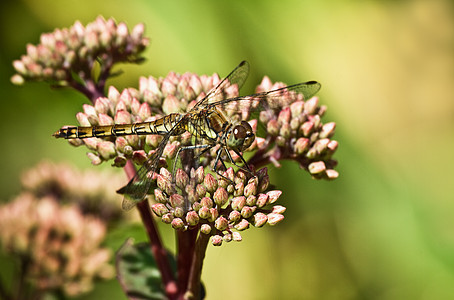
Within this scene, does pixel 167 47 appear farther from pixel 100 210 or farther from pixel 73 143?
pixel 73 143

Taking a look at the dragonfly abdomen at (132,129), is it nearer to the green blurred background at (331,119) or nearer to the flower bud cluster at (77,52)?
the flower bud cluster at (77,52)

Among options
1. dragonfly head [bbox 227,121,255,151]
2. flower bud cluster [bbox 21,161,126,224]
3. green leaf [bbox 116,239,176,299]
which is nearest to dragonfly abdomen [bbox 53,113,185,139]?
dragonfly head [bbox 227,121,255,151]

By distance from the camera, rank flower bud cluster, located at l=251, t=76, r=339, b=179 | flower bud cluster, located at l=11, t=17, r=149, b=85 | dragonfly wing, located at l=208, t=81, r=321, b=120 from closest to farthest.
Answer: flower bud cluster, located at l=251, t=76, r=339, b=179, dragonfly wing, located at l=208, t=81, r=321, b=120, flower bud cluster, located at l=11, t=17, r=149, b=85

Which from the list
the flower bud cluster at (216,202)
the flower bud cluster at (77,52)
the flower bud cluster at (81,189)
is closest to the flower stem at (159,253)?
the flower bud cluster at (216,202)

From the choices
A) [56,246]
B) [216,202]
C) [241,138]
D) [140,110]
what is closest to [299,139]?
[241,138]

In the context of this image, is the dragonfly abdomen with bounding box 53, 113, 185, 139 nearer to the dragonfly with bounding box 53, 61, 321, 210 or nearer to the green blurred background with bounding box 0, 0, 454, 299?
the dragonfly with bounding box 53, 61, 321, 210

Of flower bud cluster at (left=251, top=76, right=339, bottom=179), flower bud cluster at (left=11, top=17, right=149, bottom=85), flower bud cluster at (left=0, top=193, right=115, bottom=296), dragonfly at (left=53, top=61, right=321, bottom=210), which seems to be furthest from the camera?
flower bud cluster at (left=0, top=193, right=115, bottom=296)

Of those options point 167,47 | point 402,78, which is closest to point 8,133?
point 167,47
